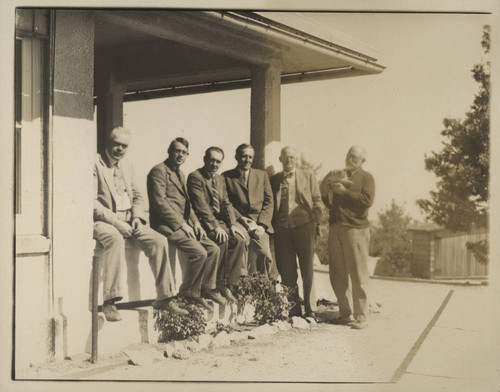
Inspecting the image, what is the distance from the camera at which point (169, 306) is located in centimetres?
717

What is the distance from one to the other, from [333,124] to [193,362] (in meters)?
2.74

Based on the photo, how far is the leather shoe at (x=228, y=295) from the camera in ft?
24.9

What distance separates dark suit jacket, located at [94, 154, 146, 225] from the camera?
6.91 meters

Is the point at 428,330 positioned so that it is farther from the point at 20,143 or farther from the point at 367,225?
the point at 20,143

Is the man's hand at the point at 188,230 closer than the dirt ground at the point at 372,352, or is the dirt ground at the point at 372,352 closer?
the dirt ground at the point at 372,352

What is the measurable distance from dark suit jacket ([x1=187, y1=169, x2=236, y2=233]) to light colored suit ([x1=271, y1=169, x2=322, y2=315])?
0.58 metres

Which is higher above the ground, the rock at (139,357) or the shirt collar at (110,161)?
the shirt collar at (110,161)

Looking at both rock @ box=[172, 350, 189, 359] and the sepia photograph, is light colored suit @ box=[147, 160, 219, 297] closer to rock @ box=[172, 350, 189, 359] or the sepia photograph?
the sepia photograph

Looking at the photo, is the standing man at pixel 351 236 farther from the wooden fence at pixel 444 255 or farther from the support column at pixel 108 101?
the support column at pixel 108 101

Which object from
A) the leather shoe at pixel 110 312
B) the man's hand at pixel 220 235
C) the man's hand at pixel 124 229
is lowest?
the leather shoe at pixel 110 312

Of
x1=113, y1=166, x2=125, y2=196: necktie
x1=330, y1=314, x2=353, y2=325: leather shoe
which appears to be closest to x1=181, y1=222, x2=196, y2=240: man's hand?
x1=113, y1=166, x2=125, y2=196: necktie

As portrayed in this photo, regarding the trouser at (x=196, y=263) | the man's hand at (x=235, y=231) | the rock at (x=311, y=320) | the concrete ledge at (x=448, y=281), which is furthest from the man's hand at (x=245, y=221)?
the concrete ledge at (x=448, y=281)

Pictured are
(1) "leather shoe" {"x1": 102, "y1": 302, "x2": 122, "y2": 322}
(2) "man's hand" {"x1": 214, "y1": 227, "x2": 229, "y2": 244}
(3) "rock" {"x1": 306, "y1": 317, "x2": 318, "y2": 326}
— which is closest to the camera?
(1) "leather shoe" {"x1": 102, "y1": 302, "x2": 122, "y2": 322}

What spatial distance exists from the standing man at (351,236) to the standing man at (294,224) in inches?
8.3
